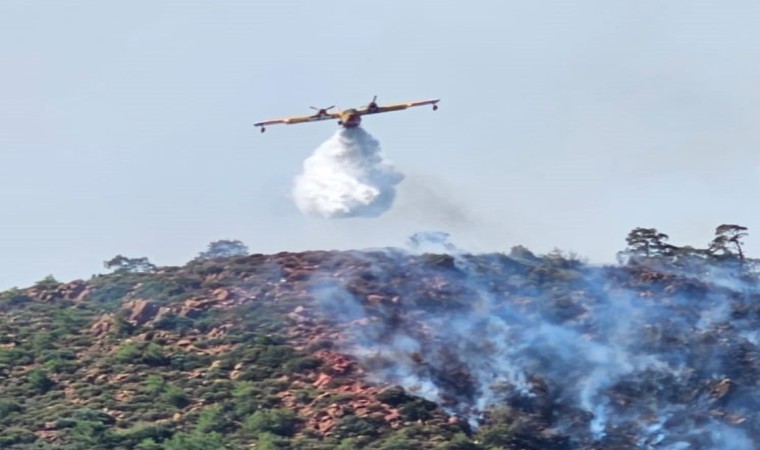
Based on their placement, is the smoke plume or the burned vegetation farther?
the smoke plume

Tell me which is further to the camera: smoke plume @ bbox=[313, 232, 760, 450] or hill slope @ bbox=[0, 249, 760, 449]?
smoke plume @ bbox=[313, 232, 760, 450]

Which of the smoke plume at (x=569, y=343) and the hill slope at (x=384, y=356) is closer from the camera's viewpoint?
the hill slope at (x=384, y=356)

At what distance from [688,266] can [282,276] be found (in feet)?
104

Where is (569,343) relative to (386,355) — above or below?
above

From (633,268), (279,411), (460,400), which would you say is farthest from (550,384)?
(633,268)

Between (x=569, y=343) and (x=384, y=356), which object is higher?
(x=569, y=343)

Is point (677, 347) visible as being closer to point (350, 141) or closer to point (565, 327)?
point (565, 327)

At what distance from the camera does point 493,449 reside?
398 feet

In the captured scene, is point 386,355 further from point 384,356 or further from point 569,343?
point 569,343

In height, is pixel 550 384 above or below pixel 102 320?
below

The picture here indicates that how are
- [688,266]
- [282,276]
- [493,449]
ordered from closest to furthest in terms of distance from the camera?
[493,449] → [282,276] → [688,266]

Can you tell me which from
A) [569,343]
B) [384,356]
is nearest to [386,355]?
[384,356]

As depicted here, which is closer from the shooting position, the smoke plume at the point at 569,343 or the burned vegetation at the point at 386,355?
the burned vegetation at the point at 386,355

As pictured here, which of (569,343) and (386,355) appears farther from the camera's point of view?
(569,343)
